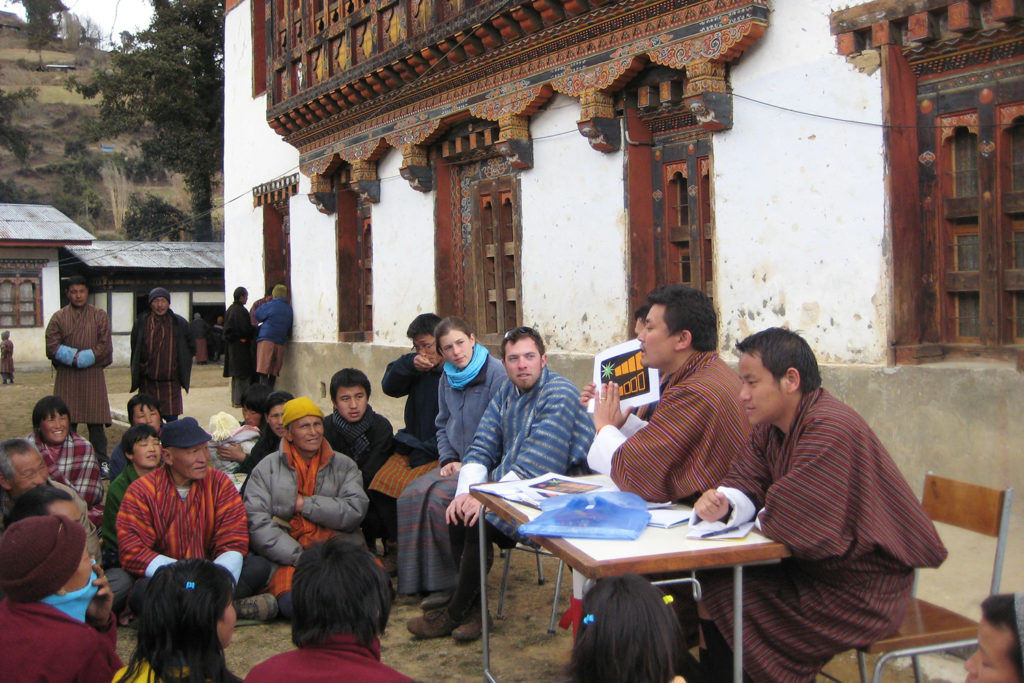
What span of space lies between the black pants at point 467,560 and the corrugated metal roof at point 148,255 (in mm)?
24364

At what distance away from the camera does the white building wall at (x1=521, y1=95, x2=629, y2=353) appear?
783cm

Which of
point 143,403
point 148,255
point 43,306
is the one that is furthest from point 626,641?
point 148,255

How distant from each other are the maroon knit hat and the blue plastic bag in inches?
55.4

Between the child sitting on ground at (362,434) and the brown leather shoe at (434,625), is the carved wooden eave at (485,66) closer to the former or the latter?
the child sitting on ground at (362,434)

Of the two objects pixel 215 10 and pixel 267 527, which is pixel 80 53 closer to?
pixel 215 10

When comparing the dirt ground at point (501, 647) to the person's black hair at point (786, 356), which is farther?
the dirt ground at point (501, 647)

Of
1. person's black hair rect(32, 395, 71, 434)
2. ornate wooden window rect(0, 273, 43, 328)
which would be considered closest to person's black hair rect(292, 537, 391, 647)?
person's black hair rect(32, 395, 71, 434)

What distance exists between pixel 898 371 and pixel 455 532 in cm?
276

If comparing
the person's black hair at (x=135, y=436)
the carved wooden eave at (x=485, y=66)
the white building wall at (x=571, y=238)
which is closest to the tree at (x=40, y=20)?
the carved wooden eave at (x=485, y=66)

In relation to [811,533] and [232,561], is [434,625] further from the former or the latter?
[811,533]

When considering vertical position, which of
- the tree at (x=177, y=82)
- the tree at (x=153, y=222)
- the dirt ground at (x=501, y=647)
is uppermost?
the tree at (x=177, y=82)

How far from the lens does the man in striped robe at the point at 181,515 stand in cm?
462

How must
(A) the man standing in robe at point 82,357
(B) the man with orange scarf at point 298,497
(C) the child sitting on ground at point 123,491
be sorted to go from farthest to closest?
(A) the man standing in robe at point 82,357, (B) the man with orange scarf at point 298,497, (C) the child sitting on ground at point 123,491

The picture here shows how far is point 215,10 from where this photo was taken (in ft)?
80.1
